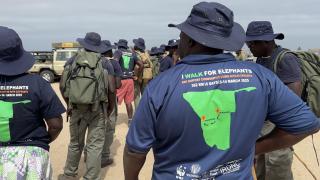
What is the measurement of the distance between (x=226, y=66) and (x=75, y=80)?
3056mm

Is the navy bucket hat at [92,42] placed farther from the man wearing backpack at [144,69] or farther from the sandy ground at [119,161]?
the man wearing backpack at [144,69]

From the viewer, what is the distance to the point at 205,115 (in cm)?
187

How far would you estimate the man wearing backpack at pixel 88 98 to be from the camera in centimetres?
473

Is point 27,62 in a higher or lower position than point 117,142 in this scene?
higher

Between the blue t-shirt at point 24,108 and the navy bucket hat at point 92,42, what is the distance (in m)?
2.16

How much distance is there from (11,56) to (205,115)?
4.77 ft

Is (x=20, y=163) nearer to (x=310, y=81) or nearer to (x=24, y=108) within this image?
(x=24, y=108)

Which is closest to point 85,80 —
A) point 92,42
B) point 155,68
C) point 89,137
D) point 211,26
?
point 92,42

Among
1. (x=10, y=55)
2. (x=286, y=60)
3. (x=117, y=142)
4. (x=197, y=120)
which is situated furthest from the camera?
(x=117, y=142)

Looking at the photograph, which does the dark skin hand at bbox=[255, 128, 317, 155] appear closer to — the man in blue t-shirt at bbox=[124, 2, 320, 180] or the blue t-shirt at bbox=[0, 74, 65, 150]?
the man in blue t-shirt at bbox=[124, 2, 320, 180]

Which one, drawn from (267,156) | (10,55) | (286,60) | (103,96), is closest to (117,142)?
(103,96)

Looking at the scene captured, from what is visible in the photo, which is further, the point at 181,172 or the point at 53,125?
the point at 53,125

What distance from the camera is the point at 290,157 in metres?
3.94

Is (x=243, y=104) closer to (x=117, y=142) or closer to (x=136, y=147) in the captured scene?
(x=136, y=147)
